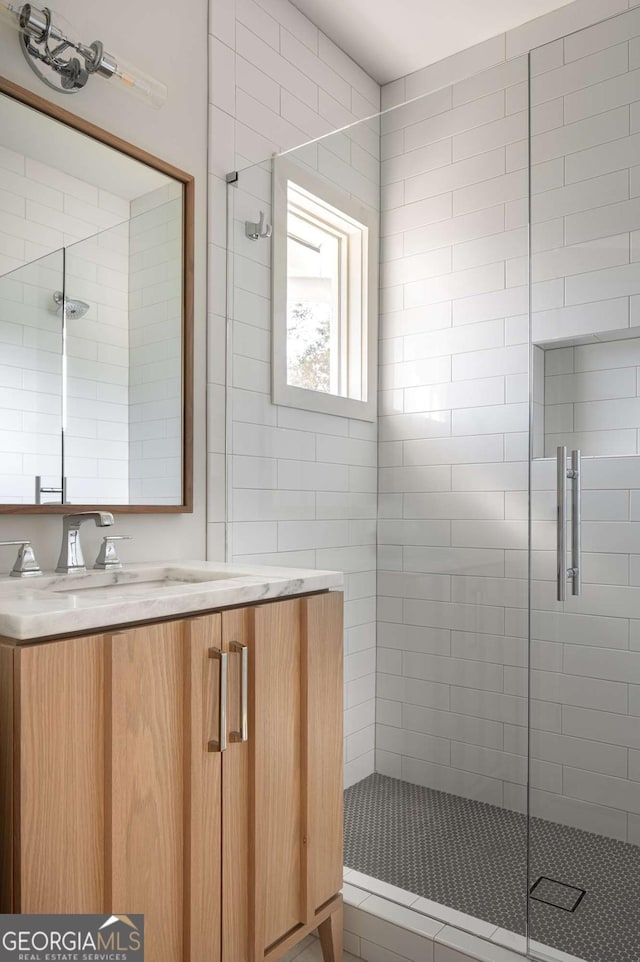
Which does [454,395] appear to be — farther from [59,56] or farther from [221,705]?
[59,56]

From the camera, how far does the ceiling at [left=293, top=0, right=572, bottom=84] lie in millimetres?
2375

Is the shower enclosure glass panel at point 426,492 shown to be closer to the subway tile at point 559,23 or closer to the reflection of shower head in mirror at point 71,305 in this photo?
the reflection of shower head in mirror at point 71,305

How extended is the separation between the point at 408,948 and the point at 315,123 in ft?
8.44

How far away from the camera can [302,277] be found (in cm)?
211

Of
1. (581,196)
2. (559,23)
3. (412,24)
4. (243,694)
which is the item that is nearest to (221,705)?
(243,694)

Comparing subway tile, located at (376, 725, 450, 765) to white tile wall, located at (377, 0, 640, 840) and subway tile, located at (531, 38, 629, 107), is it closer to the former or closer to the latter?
white tile wall, located at (377, 0, 640, 840)

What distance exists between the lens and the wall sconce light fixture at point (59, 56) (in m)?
1.54

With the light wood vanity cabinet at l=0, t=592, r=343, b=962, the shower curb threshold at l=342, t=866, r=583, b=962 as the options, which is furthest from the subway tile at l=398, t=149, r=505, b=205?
the shower curb threshold at l=342, t=866, r=583, b=962

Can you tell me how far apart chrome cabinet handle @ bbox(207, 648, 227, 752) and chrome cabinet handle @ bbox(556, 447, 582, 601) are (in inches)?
32.6

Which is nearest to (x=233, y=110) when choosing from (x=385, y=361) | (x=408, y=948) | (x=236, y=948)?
(x=385, y=361)

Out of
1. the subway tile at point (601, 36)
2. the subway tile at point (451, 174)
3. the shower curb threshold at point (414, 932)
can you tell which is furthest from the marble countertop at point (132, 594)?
the subway tile at point (601, 36)

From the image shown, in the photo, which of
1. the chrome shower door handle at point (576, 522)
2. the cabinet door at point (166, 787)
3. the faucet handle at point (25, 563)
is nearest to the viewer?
the cabinet door at point (166, 787)

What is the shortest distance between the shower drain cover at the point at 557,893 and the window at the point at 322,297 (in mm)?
1252

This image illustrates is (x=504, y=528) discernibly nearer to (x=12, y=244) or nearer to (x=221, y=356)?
(x=221, y=356)
